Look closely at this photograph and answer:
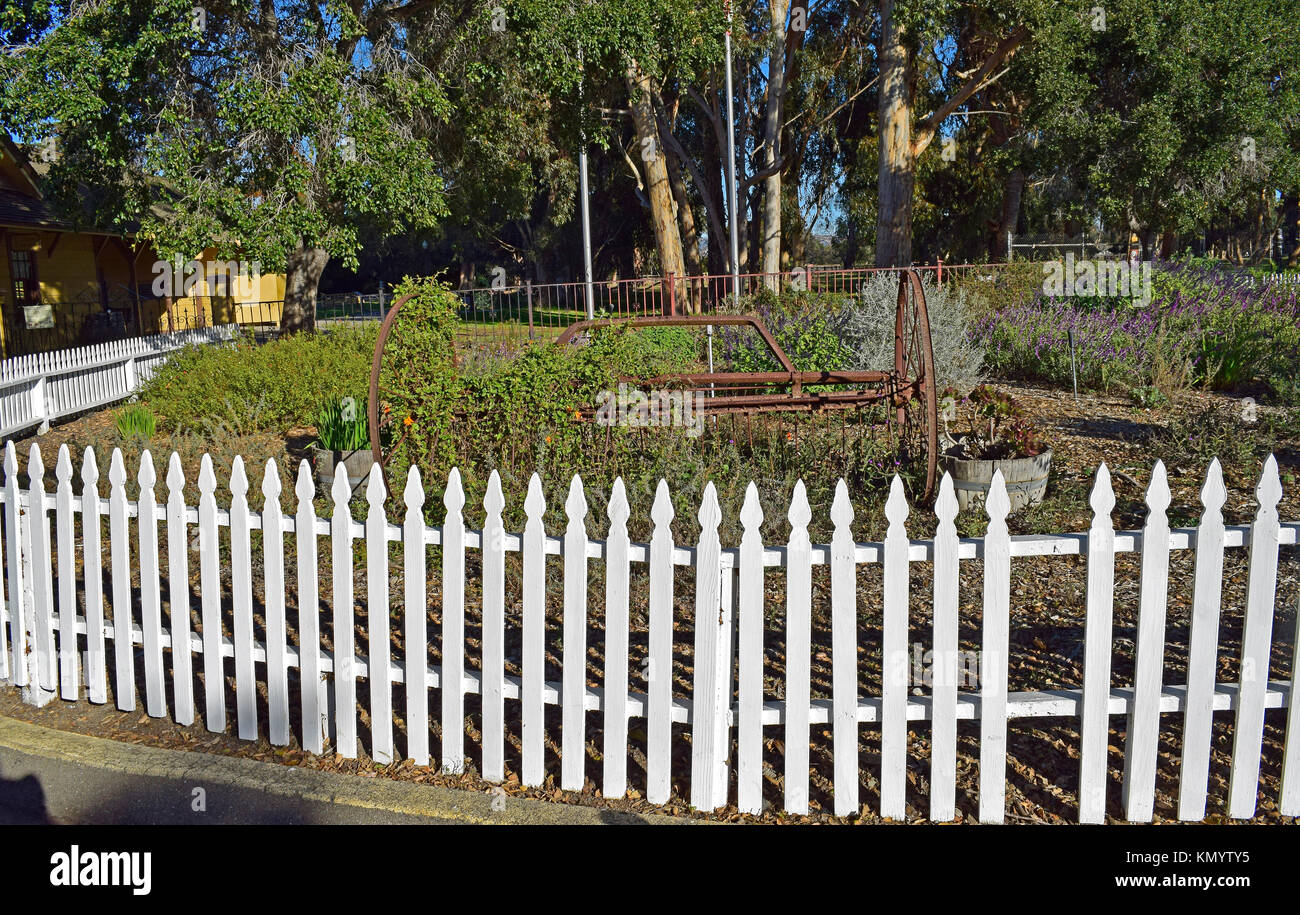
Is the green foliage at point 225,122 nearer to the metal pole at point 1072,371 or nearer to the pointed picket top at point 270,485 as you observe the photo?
Answer: the metal pole at point 1072,371

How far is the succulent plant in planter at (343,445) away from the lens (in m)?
7.38

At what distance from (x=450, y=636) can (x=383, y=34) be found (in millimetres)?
14206

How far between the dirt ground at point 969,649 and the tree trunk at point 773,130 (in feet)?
61.9

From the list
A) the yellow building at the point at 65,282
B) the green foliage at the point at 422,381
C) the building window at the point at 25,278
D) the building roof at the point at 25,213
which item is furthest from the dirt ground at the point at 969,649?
the building window at the point at 25,278

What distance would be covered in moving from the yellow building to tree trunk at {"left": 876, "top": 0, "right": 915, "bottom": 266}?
1325 cm

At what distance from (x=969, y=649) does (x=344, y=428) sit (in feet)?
16.6

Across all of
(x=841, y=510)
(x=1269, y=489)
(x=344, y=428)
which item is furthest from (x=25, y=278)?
(x=1269, y=489)

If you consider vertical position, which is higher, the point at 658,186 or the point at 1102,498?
the point at 658,186

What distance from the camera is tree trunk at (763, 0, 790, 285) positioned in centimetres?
2448

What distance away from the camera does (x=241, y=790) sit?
11.6 ft

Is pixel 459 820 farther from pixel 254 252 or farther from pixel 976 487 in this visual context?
pixel 254 252

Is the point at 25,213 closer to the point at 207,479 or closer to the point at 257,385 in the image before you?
the point at 257,385
